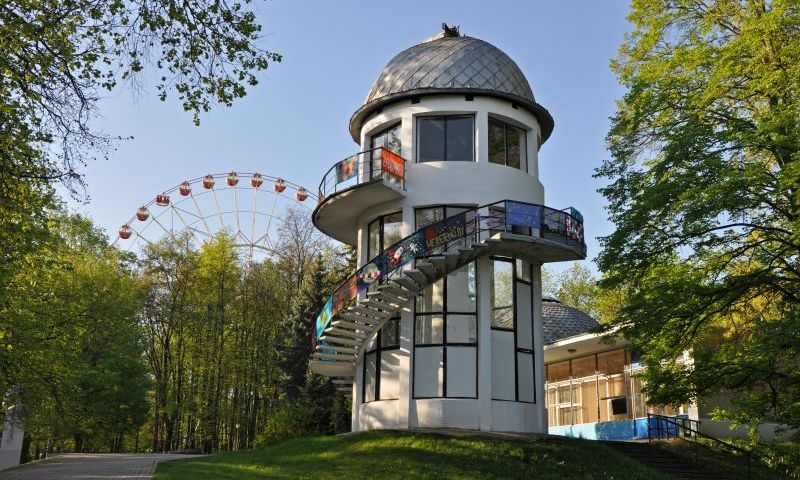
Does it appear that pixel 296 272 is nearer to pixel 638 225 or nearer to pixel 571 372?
pixel 571 372

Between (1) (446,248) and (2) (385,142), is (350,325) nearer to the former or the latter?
(1) (446,248)

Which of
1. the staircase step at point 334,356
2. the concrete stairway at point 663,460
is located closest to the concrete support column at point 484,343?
the concrete stairway at point 663,460

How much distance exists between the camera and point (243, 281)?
45500 mm

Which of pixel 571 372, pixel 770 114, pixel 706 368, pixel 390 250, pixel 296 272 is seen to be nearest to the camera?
pixel 770 114

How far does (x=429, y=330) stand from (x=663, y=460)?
24.0 feet

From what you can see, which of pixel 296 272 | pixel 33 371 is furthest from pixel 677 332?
pixel 296 272

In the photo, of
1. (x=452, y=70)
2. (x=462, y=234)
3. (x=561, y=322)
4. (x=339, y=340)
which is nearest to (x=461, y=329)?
(x=462, y=234)

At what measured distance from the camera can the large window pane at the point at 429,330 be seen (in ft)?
67.8

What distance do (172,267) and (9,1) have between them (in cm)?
3770

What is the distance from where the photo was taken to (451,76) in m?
22.6

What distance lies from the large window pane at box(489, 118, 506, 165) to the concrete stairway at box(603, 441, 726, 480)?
896cm

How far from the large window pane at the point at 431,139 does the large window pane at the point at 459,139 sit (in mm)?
217

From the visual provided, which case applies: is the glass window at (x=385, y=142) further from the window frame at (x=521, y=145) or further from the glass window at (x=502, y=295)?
the glass window at (x=502, y=295)

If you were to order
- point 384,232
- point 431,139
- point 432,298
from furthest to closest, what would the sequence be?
1. point 431,139
2. point 384,232
3. point 432,298
